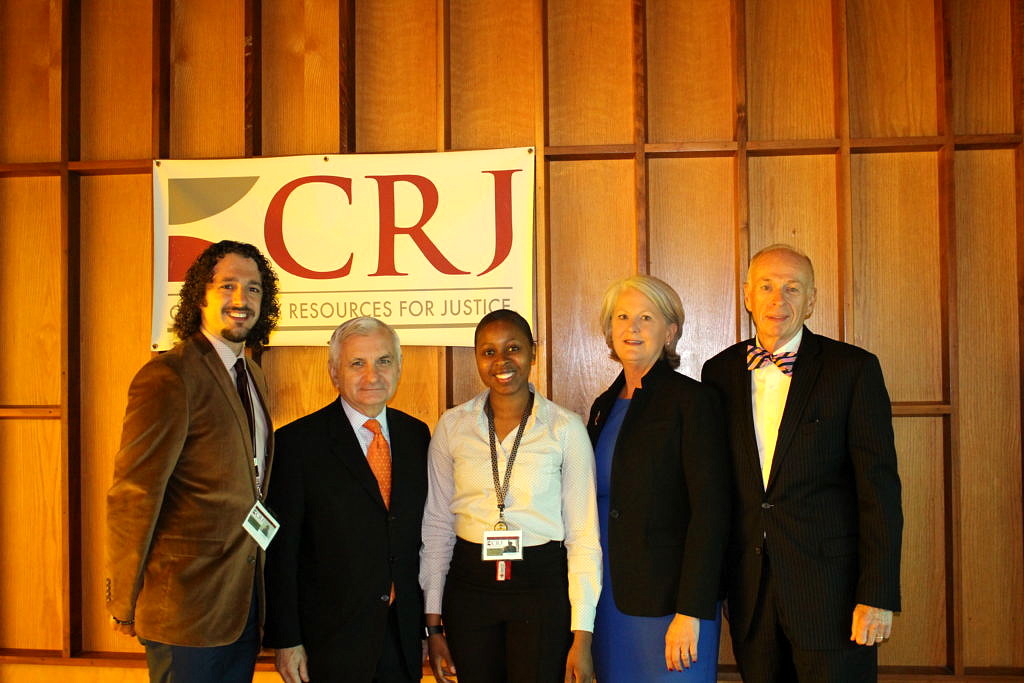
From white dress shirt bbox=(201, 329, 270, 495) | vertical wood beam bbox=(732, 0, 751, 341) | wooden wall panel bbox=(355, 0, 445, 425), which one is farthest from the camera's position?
wooden wall panel bbox=(355, 0, 445, 425)

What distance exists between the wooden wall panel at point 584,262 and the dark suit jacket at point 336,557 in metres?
1.48

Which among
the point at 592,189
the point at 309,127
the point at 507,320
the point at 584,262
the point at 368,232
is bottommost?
the point at 507,320

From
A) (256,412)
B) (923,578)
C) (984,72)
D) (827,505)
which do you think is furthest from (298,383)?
(984,72)

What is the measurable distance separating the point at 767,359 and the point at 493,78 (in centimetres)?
A: 206

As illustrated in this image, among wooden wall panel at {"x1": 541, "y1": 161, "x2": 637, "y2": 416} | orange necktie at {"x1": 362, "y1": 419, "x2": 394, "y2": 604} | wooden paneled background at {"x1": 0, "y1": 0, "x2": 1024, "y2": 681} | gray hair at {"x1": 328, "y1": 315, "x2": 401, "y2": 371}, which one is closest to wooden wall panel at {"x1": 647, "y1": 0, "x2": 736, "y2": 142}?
wooden paneled background at {"x1": 0, "y1": 0, "x2": 1024, "y2": 681}

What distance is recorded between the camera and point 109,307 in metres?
3.77

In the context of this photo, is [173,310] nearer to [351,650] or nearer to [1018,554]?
[351,650]

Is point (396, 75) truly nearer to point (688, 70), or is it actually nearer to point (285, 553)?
point (688, 70)

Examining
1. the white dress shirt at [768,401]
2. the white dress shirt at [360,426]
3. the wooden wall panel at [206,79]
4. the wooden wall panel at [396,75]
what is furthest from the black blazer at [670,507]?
the wooden wall panel at [206,79]

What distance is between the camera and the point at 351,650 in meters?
2.21

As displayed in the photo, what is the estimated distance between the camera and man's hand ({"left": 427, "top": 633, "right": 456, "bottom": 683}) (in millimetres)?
2338

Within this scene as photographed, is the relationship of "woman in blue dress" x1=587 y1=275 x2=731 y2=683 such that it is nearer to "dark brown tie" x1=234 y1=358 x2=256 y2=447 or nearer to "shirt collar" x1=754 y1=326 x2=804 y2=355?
"shirt collar" x1=754 y1=326 x2=804 y2=355

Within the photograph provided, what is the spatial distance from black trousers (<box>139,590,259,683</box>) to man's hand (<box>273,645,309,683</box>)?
17cm

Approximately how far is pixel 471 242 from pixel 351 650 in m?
1.88
